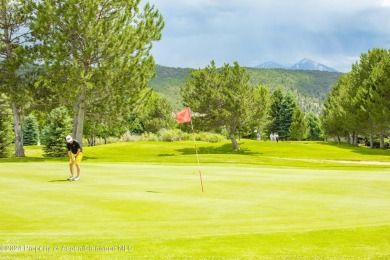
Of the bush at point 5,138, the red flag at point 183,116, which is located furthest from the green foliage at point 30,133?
the red flag at point 183,116

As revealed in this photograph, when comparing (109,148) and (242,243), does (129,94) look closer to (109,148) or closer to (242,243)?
(109,148)

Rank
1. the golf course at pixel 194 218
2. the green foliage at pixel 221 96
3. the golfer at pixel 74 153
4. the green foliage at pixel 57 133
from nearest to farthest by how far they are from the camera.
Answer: the golf course at pixel 194 218
the golfer at pixel 74 153
the green foliage at pixel 221 96
the green foliage at pixel 57 133

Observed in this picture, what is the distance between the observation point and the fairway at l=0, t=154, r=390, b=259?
760 cm

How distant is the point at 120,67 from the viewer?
3972 cm

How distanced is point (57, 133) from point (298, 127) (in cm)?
6421

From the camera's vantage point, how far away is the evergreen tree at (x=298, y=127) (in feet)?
337

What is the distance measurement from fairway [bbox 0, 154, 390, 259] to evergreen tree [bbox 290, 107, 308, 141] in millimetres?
86055

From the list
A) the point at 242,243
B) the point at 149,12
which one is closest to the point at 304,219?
the point at 242,243

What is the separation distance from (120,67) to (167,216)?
100ft

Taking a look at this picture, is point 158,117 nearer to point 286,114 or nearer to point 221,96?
point 286,114

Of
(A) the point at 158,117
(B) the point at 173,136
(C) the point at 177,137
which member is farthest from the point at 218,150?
(A) the point at 158,117

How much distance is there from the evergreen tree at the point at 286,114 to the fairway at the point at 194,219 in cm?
8870

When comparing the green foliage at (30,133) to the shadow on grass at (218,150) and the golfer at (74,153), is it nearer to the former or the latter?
the shadow on grass at (218,150)

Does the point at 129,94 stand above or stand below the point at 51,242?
above
